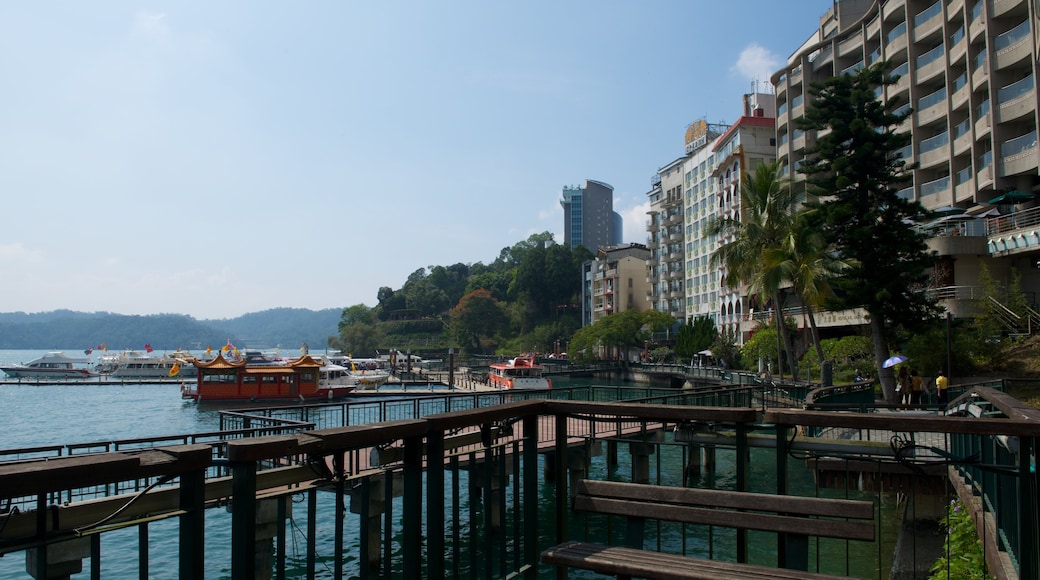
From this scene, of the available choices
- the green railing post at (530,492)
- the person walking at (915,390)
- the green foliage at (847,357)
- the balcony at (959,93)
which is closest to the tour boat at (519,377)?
the green foliage at (847,357)

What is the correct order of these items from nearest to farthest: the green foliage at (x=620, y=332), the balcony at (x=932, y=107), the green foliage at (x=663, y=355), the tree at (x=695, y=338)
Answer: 1. the balcony at (x=932, y=107)
2. the tree at (x=695, y=338)
3. the green foliage at (x=663, y=355)
4. the green foliage at (x=620, y=332)

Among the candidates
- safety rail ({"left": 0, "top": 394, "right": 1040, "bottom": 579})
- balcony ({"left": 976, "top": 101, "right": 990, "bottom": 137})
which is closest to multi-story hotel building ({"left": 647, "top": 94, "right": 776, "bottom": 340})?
balcony ({"left": 976, "top": 101, "right": 990, "bottom": 137})

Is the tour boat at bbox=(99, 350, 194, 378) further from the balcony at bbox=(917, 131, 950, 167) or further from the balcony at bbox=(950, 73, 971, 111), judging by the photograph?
the balcony at bbox=(950, 73, 971, 111)

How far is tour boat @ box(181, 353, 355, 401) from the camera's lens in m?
48.3

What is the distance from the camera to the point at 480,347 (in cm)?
11119

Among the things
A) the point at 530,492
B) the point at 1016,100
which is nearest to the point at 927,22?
the point at 1016,100

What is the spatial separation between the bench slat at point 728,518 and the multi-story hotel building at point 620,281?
83069 mm

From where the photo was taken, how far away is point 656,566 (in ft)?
11.5

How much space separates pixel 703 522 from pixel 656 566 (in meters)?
0.34

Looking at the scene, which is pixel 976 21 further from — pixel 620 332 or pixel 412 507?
pixel 412 507

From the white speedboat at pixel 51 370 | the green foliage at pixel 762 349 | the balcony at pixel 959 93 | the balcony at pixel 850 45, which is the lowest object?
the white speedboat at pixel 51 370

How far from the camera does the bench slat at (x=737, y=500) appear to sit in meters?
3.47

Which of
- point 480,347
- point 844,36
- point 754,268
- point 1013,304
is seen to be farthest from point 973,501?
point 480,347

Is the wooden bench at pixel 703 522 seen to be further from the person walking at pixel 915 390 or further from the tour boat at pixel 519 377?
the tour boat at pixel 519 377
